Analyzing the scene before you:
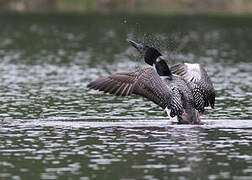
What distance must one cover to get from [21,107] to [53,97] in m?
2.91

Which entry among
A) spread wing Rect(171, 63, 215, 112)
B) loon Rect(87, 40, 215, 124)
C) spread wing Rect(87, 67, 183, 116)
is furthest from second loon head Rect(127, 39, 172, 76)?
spread wing Rect(171, 63, 215, 112)

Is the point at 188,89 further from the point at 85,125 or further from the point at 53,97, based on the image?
the point at 53,97

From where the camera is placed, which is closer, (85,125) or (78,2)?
(85,125)

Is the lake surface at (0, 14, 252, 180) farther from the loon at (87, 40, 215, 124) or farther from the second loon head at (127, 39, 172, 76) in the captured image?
the second loon head at (127, 39, 172, 76)

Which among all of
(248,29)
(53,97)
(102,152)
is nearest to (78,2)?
(248,29)

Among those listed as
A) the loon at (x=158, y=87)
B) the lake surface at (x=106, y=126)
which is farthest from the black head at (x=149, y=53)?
the lake surface at (x=106, y=126)

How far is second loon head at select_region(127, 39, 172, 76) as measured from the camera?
20.1m

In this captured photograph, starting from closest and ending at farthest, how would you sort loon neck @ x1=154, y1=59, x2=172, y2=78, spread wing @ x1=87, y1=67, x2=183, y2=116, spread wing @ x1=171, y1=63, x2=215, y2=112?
spread wing @ x1=87, y1=67, x2=183, y2=116 → loon neck @ x1=154, y1=59, x2=172, y2=78 → spread wing @ x1=171, y1=63, x2=215, y2=112

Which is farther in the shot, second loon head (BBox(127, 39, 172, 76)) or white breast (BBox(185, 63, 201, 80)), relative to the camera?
white breast (BBox(185, 63, 201, 80))

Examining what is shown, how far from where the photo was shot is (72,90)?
2844cm

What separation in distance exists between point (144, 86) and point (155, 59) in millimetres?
1051

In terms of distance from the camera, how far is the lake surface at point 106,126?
48.4ft

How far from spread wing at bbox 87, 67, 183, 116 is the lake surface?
0.68 metres

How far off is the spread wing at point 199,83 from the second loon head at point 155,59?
3.70ft
